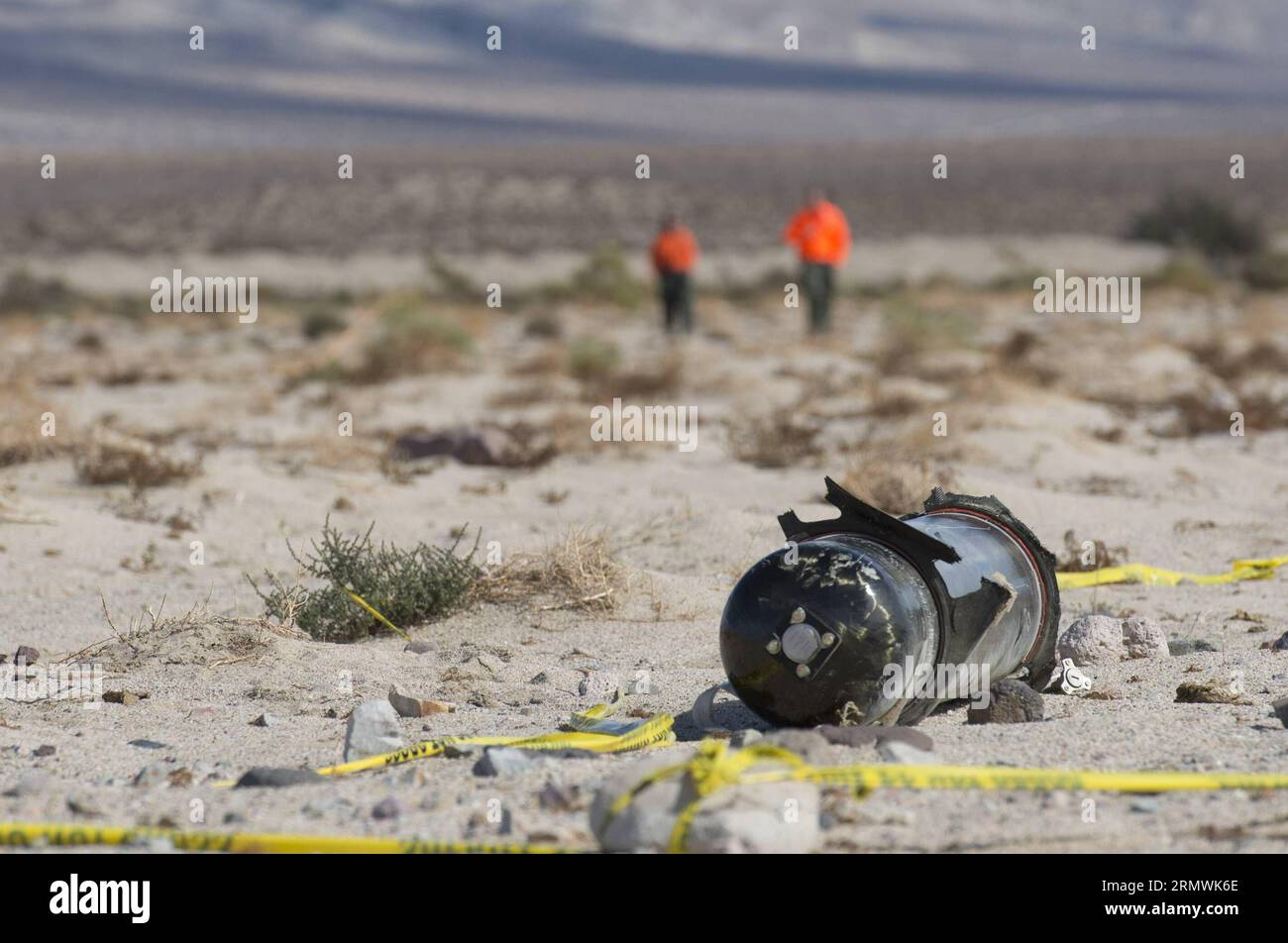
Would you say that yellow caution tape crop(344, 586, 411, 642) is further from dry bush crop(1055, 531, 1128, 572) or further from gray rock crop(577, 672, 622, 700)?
dry bush crop(1055, 531, 1128, 572)

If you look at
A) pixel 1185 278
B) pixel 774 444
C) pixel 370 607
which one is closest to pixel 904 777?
pixel 370 607

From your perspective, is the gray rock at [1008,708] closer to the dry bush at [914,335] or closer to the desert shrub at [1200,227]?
the dry bush at [914,335]

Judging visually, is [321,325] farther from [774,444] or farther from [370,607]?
[370,607]

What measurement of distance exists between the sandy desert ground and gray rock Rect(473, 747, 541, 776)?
0.08ft

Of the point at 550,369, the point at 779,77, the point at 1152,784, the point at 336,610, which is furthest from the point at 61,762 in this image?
the point at 779,77

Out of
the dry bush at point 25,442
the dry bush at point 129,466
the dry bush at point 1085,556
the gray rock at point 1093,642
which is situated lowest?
the gray rock at point 1093,642

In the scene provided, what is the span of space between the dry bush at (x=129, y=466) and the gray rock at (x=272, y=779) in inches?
204

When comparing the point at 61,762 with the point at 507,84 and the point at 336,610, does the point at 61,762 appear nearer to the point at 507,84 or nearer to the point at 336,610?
the point at 336,610

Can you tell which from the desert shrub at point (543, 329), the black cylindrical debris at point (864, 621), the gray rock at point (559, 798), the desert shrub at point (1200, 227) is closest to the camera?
the gray rock at point (559, 798)

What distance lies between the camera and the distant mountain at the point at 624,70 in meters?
121

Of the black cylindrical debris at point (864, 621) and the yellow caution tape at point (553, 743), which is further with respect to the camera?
the yellow caution tape at point (553, 743)

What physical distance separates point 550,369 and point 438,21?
16049 cm

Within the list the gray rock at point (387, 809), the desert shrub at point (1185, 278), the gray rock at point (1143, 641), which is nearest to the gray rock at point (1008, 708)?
the gray rock at point (1143, 641)

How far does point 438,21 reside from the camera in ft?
554
